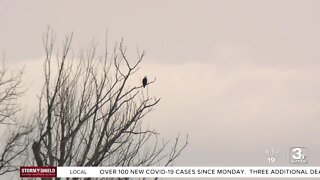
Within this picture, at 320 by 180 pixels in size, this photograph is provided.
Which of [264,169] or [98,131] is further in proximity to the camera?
[98,131]

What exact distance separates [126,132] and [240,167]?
1946mm

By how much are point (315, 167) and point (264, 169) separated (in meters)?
0.85

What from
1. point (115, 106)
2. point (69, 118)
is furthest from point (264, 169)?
point (69, 118)

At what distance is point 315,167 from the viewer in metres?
9.69

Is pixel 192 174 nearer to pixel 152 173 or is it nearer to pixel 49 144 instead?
pixel 152 173

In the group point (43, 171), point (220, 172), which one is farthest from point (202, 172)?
point (43, 171)

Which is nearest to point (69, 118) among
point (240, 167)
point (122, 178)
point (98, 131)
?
point (98, 131)

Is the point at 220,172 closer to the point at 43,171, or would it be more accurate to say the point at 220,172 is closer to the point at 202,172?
the point at 202,172

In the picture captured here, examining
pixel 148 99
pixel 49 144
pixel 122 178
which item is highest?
pixel 148 99

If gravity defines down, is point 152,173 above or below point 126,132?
below

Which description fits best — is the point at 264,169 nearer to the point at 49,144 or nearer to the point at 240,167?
Answer: the point at 240,167

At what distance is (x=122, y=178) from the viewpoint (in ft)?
33.8

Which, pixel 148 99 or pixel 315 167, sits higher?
pixel 148 99

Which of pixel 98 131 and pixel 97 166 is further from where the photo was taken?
pixel 98 131
